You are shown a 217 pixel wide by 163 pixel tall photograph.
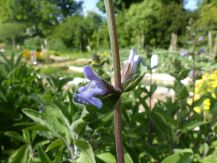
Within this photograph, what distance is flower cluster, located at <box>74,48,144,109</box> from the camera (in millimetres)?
792

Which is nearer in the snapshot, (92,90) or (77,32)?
(92,90)

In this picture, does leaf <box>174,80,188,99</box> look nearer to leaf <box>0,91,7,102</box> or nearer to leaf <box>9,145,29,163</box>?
leaf <box>9,145,29,163</box>

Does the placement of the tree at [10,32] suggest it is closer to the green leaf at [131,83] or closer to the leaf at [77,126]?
the leaf at [77,126]

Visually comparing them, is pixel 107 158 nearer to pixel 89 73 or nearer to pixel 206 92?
pixel 89 73

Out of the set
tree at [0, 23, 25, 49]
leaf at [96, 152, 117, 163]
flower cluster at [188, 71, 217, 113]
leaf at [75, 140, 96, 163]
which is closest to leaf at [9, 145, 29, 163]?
leaf at [96, 152, 117, 163]

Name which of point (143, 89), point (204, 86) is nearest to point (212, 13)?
point (204, 86)

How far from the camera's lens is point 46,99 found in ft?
6.15

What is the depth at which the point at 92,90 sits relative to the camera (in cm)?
81

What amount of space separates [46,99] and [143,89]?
0.65m

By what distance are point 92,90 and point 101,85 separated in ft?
0.13

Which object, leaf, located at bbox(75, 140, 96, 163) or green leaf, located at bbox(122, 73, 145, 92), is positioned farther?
leaf, located at bbox(75, 140, 96, 163)

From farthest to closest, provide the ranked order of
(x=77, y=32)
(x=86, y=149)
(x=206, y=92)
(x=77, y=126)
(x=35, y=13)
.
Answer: (x=35, y=13), (x=77, y=32), (x=206, y=92), (x=77, y=126), (x=86, y=149)

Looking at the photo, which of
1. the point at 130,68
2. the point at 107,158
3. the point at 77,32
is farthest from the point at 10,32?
the point at 130,68

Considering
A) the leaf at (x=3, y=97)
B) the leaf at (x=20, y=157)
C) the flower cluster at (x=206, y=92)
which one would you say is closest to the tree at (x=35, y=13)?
the flower cluster at (x=206, y=92)
